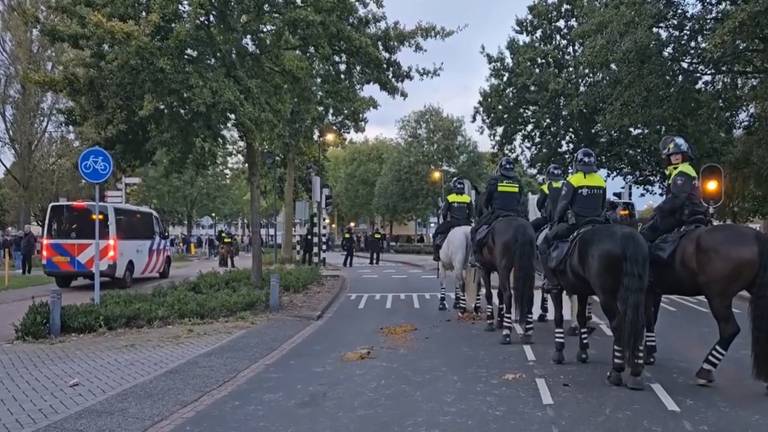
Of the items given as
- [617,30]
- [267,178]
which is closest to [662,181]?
[617,30]

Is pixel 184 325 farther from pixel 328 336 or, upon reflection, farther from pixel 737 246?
pixel 737 246

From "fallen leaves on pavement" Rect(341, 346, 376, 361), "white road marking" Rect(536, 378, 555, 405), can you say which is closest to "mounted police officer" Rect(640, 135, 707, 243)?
"white road marking" Rect(536, 378, 555, 405)

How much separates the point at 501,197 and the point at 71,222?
49.2 ft

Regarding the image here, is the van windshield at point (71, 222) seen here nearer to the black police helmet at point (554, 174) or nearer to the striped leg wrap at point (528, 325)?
the black police helmet at point (554, 174)

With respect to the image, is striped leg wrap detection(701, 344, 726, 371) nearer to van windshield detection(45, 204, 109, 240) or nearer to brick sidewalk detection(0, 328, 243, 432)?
brick sidewalk detection(0, 328, 243, 432)

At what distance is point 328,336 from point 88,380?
4.55 metres

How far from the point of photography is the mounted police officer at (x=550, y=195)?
10.8 metres

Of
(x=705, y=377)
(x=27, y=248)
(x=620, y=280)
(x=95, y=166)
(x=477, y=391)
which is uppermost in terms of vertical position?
(x=95, y=166)

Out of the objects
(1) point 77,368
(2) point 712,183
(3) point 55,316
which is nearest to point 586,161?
(1) point 77,368

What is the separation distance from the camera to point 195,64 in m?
15.1

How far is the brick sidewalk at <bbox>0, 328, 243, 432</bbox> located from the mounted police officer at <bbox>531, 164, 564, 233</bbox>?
222 inches

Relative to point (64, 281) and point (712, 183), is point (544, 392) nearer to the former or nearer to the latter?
point (712, 183)

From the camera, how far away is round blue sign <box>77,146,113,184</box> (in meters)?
12.5

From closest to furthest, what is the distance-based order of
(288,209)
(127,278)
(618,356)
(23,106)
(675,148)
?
(618,356), (675,148), (127,278), (288,209), (23,106)
